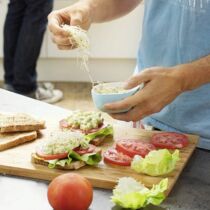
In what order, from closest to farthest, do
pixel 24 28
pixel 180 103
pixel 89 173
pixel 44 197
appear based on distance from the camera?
pixel 44 197 → pixel 89 173 → pixel 180 103 → pixel 24 28

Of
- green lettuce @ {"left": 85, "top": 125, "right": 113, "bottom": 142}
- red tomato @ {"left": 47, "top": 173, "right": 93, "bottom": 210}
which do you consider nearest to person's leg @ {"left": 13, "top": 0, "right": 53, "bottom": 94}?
green lettuce @ {"left": 85, "top": 125, "right": 113, "bottom": 142}

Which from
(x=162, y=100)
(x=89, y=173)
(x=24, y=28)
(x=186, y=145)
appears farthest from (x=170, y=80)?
(x=24, y=28)

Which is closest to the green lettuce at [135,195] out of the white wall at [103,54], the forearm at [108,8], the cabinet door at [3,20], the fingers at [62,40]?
the fingers at [62,40]

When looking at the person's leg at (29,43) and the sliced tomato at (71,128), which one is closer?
the sliced tomato at (71,128)

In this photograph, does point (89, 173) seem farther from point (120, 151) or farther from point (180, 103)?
point (180, 103)

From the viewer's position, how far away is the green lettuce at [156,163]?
1229 millimetres

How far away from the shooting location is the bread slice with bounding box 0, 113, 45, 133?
1.50 meters

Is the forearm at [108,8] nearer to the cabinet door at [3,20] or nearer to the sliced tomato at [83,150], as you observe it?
the sliced tomato at [83,150]

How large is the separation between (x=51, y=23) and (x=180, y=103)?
0.42m

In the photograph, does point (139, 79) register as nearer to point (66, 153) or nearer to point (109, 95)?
point (109, 95)

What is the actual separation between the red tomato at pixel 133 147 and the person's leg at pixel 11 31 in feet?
7.81

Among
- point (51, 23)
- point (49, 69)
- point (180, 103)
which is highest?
point (51, 23)

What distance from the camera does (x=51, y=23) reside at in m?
1.53

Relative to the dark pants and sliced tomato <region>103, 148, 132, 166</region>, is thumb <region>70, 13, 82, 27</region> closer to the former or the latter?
sliced tomato <region>103, 148, 132, 166</region>
